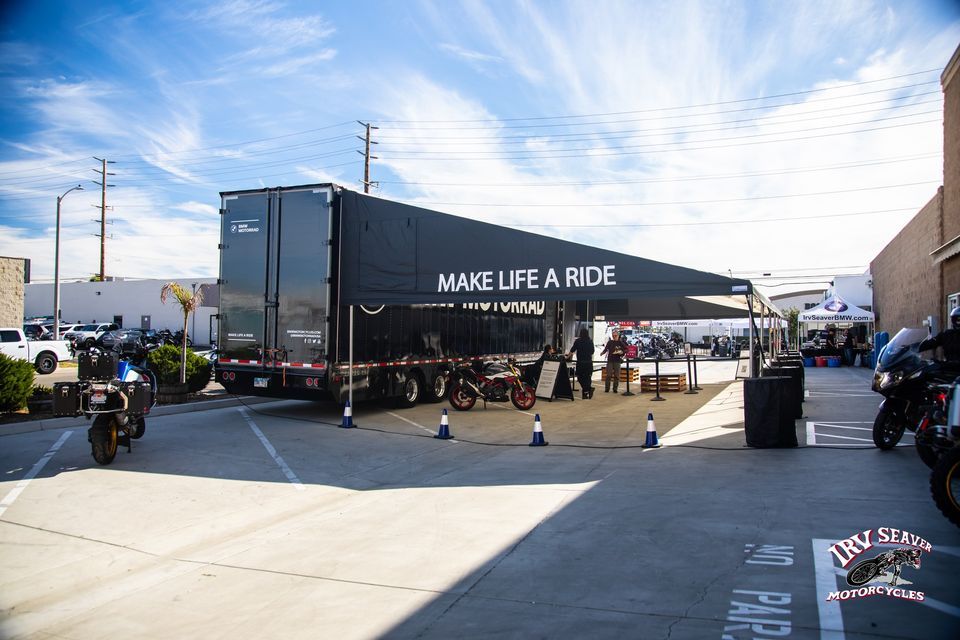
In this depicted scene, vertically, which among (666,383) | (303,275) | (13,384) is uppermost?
(303,275)

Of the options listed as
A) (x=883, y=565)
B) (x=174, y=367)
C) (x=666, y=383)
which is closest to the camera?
(x=883, y=565)

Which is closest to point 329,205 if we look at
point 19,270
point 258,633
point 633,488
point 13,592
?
point 633,488

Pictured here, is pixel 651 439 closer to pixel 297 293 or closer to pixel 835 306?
pixel 297 293

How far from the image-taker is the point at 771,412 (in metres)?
9.56

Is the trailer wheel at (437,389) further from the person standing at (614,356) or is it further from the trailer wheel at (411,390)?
the person standing at (614,356)

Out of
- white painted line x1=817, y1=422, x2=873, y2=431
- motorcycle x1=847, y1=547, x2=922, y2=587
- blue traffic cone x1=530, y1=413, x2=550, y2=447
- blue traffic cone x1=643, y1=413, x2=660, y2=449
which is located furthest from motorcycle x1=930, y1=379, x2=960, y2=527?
white painted line x1=817, y1=422, x2=873, y2=431

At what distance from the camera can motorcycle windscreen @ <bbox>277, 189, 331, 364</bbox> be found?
1257 cm

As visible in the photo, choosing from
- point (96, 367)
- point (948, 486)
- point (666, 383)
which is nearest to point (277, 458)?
point (96, 367)

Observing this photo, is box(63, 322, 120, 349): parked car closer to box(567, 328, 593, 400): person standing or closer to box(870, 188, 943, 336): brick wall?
box(567, 328, 593, 400): person standing

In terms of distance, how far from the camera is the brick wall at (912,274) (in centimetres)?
1778

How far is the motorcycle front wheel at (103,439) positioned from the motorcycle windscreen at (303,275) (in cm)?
406

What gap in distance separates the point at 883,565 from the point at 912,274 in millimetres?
20192

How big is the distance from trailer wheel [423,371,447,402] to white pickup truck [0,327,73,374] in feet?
48.9

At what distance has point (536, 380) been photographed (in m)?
18.5
